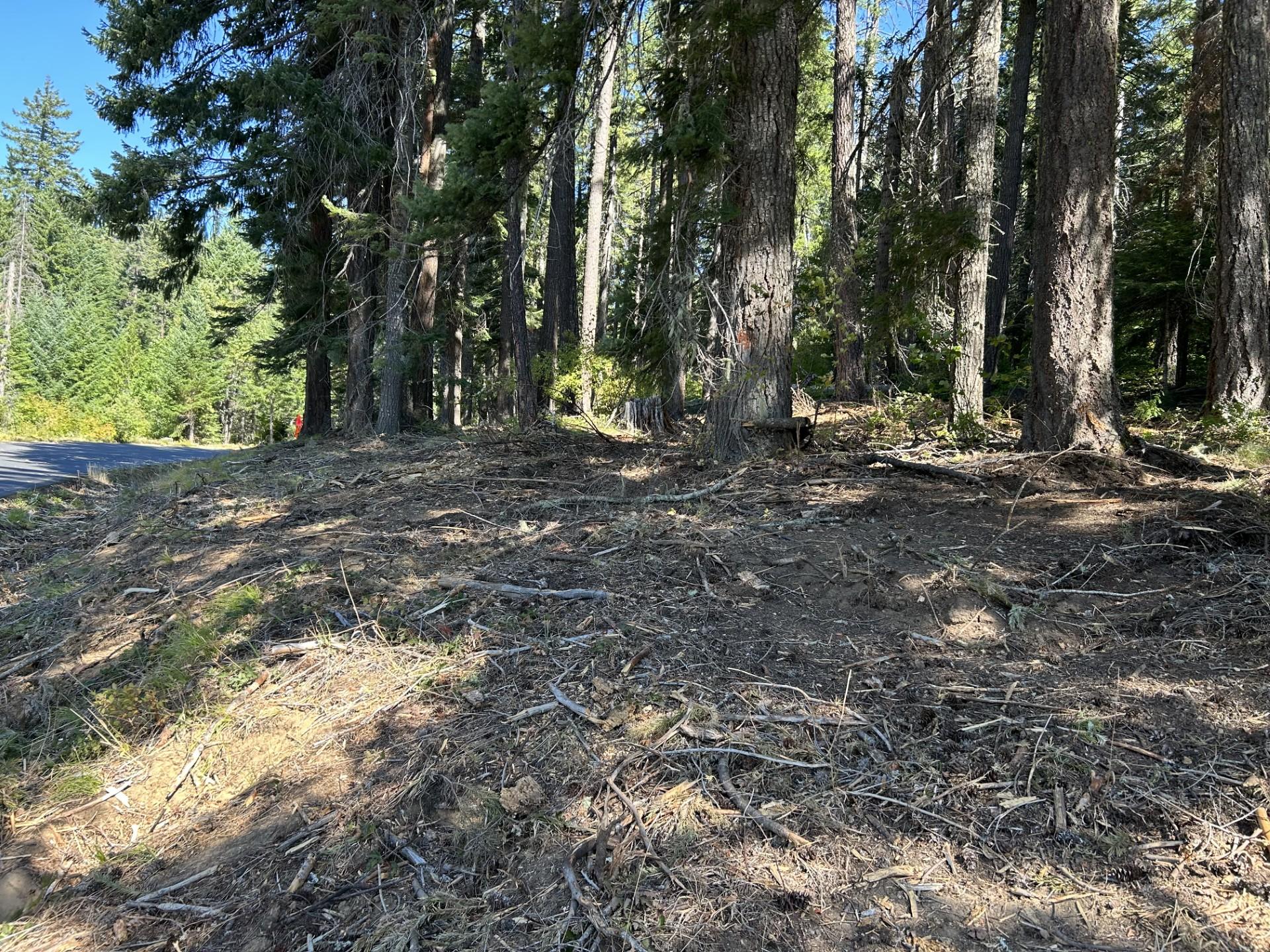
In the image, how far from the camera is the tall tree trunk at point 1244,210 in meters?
7.42

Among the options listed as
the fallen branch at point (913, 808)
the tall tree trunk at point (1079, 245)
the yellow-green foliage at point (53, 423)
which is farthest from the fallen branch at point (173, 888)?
the yellow-green foliage at point (53, 423)

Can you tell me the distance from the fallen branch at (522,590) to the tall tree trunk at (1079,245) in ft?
12.1

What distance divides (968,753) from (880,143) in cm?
1465

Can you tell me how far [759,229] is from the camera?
20.3ft

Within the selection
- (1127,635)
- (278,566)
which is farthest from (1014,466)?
(278,566)

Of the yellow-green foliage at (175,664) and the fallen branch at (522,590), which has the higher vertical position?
the fallen branch at (522,590)

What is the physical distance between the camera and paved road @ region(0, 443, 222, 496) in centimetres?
1060

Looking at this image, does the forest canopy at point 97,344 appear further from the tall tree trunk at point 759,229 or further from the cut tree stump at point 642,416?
the tall tree trunk at point 759,229

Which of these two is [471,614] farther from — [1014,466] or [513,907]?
[1014,466]

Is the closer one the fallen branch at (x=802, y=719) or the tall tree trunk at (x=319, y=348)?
the fallen branch at (x=802, y=719)

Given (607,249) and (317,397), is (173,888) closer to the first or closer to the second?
(317,397)

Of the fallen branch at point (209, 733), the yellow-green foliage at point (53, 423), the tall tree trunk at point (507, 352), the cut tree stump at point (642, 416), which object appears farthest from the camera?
the yellow-green foliage at point (53, 423)

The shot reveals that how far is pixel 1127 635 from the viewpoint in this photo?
331cm

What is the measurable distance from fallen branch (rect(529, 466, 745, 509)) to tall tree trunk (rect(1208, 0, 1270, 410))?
5445 millimetres
